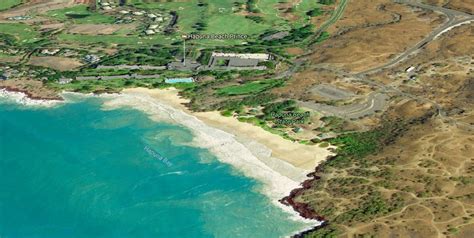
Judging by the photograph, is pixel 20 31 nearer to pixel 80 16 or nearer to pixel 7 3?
pixel 80 16

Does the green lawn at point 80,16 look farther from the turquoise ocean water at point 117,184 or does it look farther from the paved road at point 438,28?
the paved road at point 438,28

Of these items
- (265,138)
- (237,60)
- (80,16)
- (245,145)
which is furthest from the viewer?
(80,16)

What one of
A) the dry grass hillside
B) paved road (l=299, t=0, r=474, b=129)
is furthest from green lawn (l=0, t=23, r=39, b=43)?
paved road (l=299, t=0, r=474, b=129)

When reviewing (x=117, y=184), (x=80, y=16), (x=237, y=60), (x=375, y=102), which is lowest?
(x=80, y=16)

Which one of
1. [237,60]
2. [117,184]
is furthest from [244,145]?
[237,60]

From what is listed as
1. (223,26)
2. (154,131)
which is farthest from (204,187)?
(223,26)

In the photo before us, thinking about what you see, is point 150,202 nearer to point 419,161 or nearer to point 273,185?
point 273,185

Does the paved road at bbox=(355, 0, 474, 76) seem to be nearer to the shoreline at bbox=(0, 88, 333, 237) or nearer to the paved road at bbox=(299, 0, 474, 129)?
the paved road at bbox=(299, 0, 474, 129)
